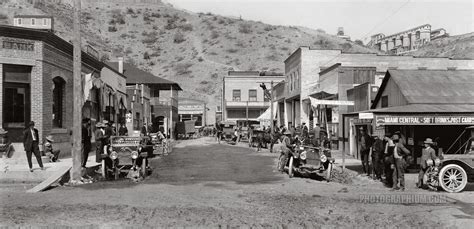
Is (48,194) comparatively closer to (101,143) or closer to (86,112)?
(101,143)

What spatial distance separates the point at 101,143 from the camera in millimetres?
16531

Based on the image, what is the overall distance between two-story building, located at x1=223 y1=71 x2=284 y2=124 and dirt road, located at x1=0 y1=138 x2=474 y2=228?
181 ft

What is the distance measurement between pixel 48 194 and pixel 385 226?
7.37 meters

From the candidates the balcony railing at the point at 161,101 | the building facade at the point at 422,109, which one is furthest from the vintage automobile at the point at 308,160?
the balcony railing at the point at 161,101

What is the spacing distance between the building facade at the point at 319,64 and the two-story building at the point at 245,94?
25.0 meters

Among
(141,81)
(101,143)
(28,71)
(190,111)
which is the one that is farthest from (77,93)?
(190,111)

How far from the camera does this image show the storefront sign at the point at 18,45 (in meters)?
19.1

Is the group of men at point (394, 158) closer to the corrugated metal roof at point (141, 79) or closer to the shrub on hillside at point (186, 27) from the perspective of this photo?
the corrugated metal roof at point (141, 79)

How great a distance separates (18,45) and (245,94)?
5176 centimetres

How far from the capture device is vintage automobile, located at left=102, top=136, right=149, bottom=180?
1478 cm

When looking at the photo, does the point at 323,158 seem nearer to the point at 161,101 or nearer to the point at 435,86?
the point at 435,86

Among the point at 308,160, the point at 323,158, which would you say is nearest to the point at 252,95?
the point at 308,160

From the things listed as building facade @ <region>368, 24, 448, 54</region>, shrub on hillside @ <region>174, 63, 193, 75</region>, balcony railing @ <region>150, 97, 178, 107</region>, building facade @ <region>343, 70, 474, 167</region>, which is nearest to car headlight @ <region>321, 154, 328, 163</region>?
building facade @ <region>343, 70, 474, 167</region>

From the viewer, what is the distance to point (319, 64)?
39.2m
